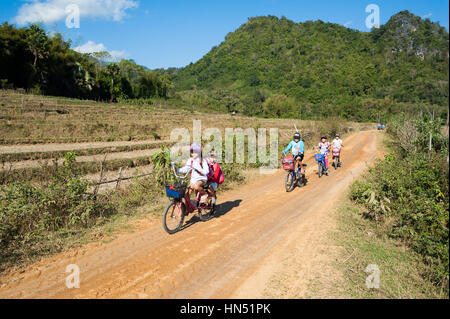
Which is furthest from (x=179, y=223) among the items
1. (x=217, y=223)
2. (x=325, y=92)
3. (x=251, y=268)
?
(x=325, y=92)

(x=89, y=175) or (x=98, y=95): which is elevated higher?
(x=98, y=95)

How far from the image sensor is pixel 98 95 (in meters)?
55.2

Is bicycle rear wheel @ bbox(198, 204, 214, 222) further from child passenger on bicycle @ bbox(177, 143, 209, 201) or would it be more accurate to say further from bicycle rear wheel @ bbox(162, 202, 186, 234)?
→ child passenger on bicycle @ bbox(177, 143, 209, 201)

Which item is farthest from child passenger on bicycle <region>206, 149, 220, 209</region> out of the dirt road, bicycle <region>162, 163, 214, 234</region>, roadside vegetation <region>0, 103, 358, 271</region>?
roadside vegetation <region>0, 103, 358, 271</region>

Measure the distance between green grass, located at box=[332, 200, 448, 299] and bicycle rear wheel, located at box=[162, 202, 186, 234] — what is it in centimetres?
331

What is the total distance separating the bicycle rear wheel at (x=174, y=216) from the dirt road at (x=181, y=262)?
17cm

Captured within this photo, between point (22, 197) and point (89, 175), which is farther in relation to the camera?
point (89, 175)

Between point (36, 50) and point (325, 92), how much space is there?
86817mm

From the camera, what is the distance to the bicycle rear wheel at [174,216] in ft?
20.3

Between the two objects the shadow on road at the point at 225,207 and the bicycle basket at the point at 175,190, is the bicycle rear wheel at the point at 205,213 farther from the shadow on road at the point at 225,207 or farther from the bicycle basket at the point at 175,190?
the bicycle basket at the point at 175,190

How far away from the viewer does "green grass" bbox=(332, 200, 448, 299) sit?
160 inches

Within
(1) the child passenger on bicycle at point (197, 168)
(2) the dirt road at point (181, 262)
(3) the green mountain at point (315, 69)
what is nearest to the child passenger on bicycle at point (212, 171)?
(1) the child passenger on bicycle at point (197, 168)
